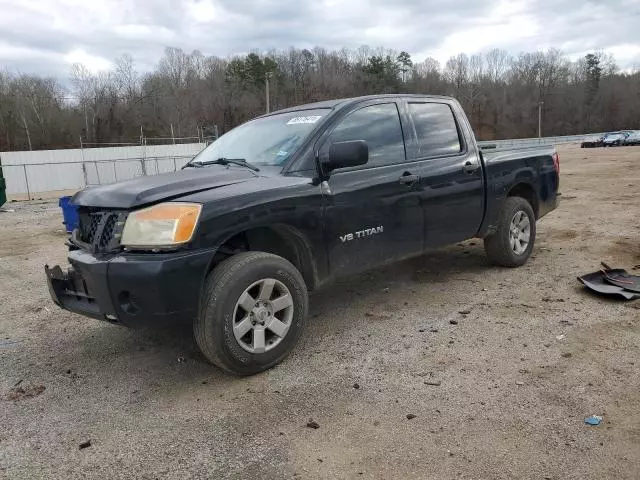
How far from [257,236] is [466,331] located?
178 cm

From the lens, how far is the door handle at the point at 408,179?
14.7 feet

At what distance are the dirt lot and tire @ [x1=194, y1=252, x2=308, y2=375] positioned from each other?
7.1 inches

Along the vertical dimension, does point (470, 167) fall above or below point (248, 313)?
above

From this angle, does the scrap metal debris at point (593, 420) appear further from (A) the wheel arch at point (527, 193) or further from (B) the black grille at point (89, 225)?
(A) the wheel arch at point (527, 193)

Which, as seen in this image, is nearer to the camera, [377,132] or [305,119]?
[305,119]

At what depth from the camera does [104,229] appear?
3395mm

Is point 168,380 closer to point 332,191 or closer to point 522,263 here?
point 332,191

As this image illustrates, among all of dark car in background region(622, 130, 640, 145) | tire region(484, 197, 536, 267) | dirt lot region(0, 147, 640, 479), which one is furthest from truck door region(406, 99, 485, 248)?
dark car in background region(622, 130, 640, 145)

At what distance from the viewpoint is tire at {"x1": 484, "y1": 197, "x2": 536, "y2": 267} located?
5.67m

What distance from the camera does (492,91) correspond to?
11075 cm

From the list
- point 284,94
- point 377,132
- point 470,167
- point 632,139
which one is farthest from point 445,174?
point 284,94

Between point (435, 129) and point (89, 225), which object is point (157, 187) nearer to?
point (89, 225)

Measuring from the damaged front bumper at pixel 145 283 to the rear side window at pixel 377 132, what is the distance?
5.29 ft

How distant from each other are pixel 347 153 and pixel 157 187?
1316mm
